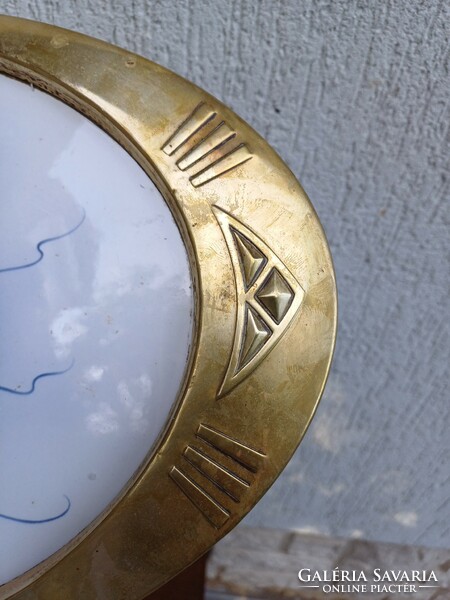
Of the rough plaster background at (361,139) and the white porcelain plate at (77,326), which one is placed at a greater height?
the rough plaster background at (361,139)

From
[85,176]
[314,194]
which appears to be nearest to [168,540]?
[85,176]

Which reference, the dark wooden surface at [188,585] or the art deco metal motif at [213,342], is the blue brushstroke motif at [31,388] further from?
the dark wooden surface at [188,585]

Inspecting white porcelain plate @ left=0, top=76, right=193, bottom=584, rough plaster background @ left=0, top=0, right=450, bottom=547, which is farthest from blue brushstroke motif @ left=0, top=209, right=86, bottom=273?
rough plaster background @ left=0, top=0, right=450, bottom=547

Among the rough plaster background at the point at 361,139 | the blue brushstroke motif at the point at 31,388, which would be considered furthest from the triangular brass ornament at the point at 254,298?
the rough plaster background at the point at 361,139

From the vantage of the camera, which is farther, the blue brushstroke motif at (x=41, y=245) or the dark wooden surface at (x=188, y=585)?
the dark wooden surface at (x=188, y=585)

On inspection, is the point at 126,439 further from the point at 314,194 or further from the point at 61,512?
the point at 314,194

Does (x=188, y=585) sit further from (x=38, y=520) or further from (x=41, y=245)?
(x=41, y=245)

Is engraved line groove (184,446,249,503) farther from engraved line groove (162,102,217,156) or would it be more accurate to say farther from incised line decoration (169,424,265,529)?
engraved line groove (162,102,217,156)
